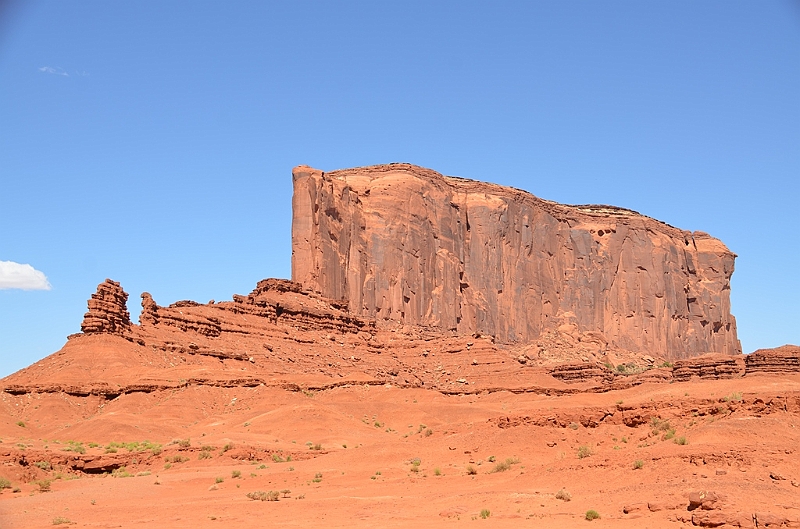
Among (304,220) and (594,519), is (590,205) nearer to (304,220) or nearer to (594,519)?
(304,220)

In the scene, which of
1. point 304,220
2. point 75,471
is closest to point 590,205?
point 304,220

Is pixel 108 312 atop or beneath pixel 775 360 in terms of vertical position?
atop

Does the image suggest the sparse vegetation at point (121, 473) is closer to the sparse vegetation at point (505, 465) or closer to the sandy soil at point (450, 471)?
the sandy soil at point (450, 471)

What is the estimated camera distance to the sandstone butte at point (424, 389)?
20141mm

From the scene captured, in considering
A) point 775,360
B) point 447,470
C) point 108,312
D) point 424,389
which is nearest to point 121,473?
point 447,470

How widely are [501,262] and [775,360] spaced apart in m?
44.1

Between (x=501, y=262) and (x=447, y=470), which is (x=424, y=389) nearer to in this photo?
(x=447, y=470)

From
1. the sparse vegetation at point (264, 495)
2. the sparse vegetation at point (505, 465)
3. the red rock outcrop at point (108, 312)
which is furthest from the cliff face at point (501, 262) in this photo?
the sparse vegetation at point (264, 495)

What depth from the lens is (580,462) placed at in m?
22.2

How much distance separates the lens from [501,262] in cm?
9750

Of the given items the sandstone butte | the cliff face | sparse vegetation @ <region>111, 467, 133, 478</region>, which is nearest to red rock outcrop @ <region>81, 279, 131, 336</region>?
the sandstone butte

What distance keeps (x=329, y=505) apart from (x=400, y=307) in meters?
64.4

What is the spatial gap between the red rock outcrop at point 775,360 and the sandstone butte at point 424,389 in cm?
22

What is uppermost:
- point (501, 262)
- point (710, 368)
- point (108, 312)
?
point (501, 262)
